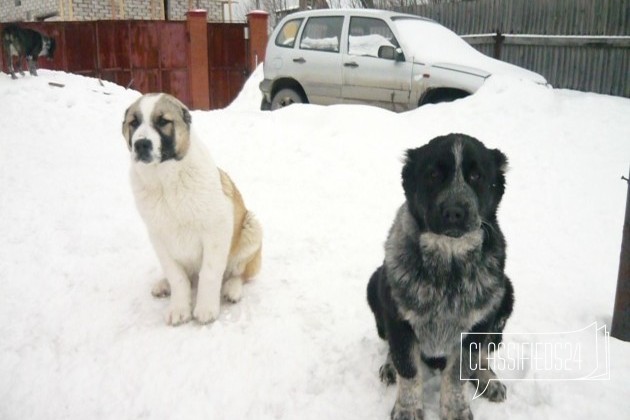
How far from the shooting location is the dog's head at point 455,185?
A: 2.27 m

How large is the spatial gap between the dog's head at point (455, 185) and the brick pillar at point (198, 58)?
14456mm

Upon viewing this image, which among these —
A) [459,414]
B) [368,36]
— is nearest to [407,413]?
[459,414]

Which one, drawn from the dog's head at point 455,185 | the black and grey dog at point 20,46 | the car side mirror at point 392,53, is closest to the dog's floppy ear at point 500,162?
the dog's head at point 455,185

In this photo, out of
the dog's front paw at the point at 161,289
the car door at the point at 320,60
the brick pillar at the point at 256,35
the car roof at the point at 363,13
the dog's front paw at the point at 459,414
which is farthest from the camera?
the brick pillar at the point at 256,35

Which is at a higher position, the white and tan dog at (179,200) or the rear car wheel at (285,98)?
the rear car wheel at (285,98)

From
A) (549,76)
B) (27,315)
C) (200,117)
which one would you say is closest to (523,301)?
(27,315)

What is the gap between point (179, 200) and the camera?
3.25m

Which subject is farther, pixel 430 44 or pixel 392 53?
pixel 430 44

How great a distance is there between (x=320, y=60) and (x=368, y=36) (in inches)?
39.7

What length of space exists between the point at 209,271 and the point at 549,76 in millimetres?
10051

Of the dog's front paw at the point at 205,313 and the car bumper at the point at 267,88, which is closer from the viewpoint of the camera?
the dog's front paw at the point at 205,313

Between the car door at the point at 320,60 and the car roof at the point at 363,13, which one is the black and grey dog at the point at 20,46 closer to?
the car door at the point at 320,60

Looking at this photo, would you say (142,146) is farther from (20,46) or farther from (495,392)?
(20,46)

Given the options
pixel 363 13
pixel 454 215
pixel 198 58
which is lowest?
pixel 454 215
